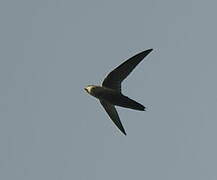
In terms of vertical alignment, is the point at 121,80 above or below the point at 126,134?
above

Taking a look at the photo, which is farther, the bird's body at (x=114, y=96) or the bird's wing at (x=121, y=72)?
the bird's body at (x=114, y=96)

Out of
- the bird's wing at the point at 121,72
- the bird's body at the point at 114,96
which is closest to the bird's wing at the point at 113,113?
the bird's body at the point at 114,96

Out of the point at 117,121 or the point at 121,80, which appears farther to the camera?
the point at 117,121

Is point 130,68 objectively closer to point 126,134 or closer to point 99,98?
point 99,98

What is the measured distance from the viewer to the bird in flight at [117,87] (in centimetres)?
2197

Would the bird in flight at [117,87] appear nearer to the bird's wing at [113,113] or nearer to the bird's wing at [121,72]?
the bird's wing at [121,72]

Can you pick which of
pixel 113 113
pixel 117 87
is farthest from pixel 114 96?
pixel 113 113

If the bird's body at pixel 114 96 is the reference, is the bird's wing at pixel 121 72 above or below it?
above

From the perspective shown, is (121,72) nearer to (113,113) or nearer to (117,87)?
(117,87)

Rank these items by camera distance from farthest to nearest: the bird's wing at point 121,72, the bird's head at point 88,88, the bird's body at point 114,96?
the bird's head at point 88,88 < the bird's body at point 114,96 < the bird's wing at point 121,72

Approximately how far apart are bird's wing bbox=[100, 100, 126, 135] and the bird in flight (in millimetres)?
1164

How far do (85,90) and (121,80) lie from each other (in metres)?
1.34

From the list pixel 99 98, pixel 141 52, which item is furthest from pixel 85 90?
pixel 141 52

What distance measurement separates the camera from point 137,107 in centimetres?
2223
